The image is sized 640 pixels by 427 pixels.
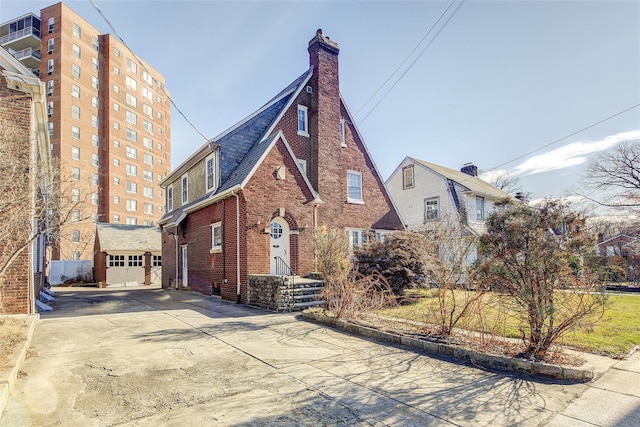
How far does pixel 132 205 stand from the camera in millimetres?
48344

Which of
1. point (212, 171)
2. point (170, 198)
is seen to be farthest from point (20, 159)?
point (170, 198)

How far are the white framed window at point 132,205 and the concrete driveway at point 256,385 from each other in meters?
44.3

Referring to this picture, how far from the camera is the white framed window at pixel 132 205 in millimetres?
47675

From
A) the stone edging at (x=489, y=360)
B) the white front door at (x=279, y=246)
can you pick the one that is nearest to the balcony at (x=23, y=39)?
the white front door at (x=279, y=246)

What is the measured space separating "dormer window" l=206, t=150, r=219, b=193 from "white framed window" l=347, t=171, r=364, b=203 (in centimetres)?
701

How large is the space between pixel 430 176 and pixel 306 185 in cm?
1369

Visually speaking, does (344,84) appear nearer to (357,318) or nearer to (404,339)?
(357,318)

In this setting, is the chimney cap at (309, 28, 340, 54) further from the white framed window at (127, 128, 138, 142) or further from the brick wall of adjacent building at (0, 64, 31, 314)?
the white framed window at (127, 128, 138, 142)

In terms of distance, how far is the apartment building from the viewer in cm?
4112

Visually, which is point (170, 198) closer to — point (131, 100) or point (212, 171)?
point (212, 171)

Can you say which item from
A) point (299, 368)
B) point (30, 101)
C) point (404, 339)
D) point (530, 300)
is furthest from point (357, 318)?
point (30, 101)

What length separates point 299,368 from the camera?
5.80 metres

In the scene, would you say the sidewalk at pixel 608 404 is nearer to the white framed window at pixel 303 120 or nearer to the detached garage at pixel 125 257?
the white framed window at pixel 303 120

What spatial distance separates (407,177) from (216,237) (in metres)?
17.3
